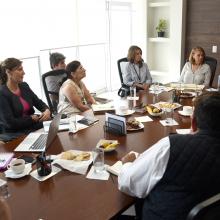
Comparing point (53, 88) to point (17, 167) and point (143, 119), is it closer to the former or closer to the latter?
point (143, 119)

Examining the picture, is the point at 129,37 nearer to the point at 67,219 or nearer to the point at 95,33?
the point at 95,33

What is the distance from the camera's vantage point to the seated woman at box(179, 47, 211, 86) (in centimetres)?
397

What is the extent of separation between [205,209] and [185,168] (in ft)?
0.68

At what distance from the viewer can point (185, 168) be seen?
1.19 meters

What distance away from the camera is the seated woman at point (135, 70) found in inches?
167

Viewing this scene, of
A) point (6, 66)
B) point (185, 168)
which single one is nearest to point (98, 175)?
point (185, 168)

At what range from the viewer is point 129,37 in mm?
6391

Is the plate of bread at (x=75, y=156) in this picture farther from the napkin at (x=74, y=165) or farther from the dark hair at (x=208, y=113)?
the dark hair at (x=208, y=113)

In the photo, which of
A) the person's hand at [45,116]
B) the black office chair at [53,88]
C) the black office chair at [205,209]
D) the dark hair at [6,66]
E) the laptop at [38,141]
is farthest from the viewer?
the black office chair at [53,88]

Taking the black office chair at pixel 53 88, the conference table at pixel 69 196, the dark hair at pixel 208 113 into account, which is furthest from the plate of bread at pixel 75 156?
the black office chair at pixel 53 88

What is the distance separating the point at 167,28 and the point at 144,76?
5.21ft

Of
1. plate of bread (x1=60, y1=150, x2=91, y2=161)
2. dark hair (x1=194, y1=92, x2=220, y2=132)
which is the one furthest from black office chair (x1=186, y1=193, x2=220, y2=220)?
plate of bread (x1=60, y1=150, x2=91, y2=161)

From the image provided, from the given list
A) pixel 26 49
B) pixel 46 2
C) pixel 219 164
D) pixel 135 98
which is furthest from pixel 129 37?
pixel 219 164

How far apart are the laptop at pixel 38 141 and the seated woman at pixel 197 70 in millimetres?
2490
